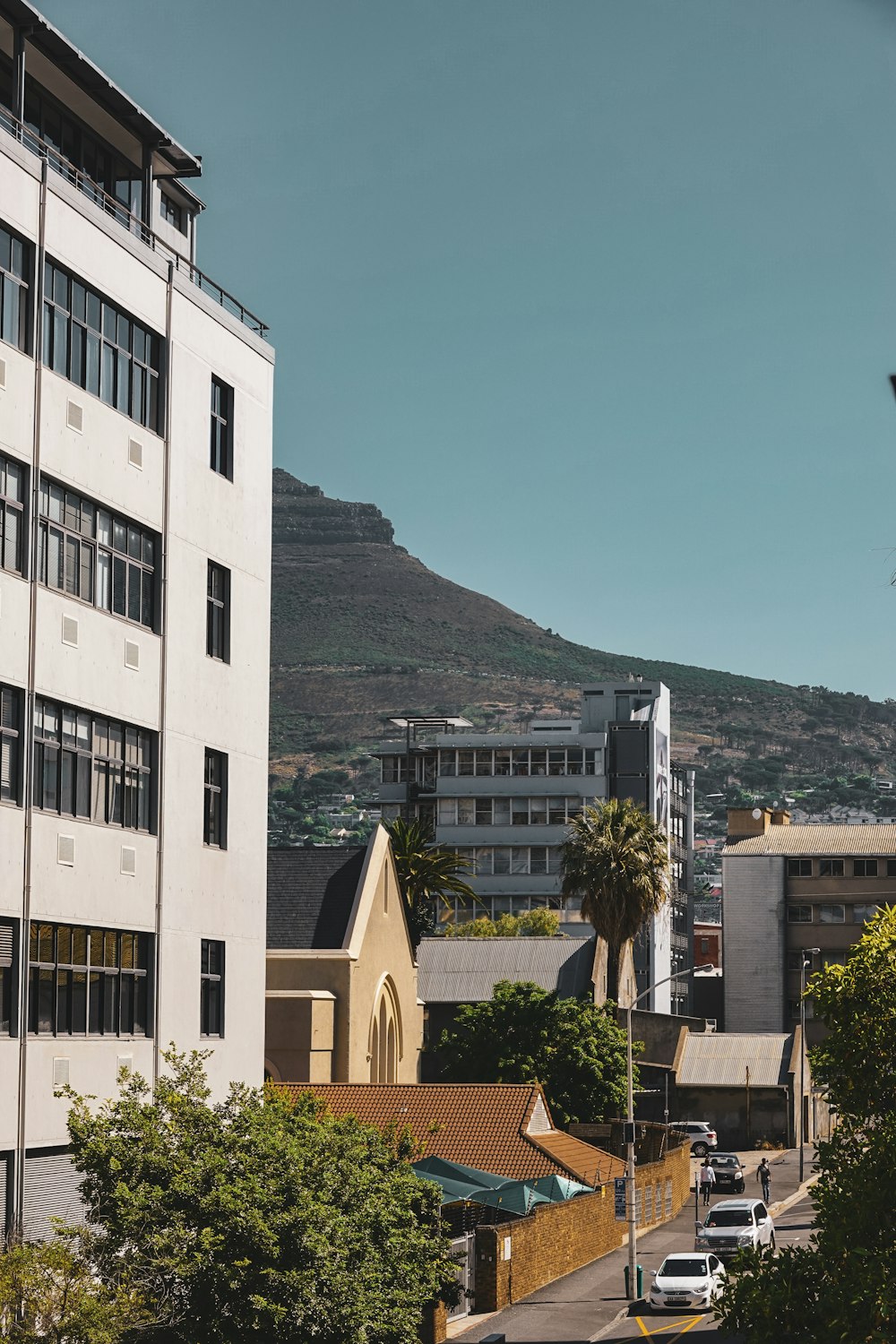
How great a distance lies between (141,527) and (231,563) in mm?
3732

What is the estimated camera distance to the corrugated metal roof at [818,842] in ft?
414

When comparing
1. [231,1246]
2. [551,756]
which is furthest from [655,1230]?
[551,756]

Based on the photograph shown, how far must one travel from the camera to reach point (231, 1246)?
2722 centimetres

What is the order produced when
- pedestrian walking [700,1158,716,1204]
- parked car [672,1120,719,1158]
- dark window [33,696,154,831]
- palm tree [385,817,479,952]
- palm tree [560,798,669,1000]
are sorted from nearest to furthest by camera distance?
dark window [33,696,154,831] → pedestrian walking [700,1158,716,1204] → palm tree [560,798,669,1000] → parked car [672,1120,719,1158] → palm tree [385,817,479,952]

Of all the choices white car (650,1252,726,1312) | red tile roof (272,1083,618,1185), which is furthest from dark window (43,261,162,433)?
red tile roof (272,1083,618,1185)

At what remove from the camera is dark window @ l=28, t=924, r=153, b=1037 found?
30047 mm

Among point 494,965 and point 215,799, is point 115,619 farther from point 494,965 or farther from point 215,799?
point 494,965

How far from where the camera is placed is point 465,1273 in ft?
144

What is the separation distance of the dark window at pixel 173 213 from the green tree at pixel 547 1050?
4047 centimetres

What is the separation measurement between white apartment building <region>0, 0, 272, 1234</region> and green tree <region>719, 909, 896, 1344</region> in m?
11.2

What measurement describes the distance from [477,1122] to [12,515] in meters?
31.5

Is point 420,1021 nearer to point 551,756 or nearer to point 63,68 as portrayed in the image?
point 63,68

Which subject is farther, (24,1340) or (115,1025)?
(115,1025)

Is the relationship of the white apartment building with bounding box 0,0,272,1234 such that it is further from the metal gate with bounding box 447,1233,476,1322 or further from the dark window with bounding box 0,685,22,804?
the metal gate with bounding box 447,1233,476,1322
